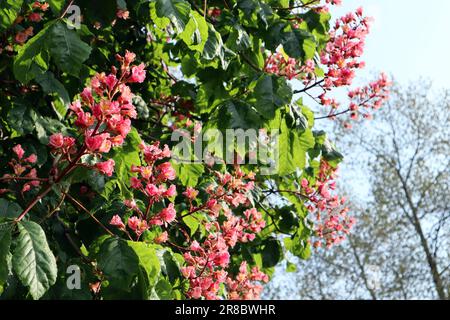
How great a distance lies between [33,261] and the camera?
5.63ft

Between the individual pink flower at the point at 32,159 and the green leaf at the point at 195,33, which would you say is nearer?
the green leaf at the point at 195,33

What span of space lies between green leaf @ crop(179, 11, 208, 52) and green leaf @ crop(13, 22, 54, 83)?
1.85ft

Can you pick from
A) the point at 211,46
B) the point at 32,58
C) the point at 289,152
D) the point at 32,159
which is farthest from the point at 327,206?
the point at 32,58

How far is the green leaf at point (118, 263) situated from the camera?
179 cm

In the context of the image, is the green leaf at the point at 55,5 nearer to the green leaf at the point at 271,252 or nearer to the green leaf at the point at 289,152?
the green leaf at the point at 289,152

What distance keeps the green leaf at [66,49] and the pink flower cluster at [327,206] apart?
1907mm

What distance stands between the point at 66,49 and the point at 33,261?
2.97 ft

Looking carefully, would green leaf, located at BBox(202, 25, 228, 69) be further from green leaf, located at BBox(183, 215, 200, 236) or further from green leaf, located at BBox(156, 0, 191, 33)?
green leaf, located at BBox(183, 215, 200, 236)

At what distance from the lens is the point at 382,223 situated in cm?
1466

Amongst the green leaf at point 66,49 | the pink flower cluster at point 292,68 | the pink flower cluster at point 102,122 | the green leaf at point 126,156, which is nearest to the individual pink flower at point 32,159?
the green leaf at point 126,156

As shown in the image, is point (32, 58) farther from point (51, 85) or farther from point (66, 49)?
point (51, 85)
